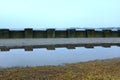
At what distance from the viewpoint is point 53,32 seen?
14352 millimetres

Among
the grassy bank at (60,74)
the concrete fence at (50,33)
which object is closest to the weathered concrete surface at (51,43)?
the concrete fence at (50,33)

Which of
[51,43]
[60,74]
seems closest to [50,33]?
[51,43]

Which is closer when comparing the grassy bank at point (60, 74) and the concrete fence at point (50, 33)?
the concrete fence at point (50, 33)

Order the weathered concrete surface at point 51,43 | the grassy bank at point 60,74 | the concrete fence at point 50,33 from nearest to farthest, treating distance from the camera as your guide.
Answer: the weathered concrete surface at point 51,43 < the concrete fence at point 50,33 < the grassy bank at point 60,74

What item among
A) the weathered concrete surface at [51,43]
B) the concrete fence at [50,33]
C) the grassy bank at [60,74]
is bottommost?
the grassy bank at [60,74]

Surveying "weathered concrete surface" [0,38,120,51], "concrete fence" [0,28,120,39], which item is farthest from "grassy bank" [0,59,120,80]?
"concrete fence" [0,28,120,39]

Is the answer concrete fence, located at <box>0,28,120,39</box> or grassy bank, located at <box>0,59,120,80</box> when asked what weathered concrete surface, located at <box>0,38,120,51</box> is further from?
grassy bank, located at <box>0,59,120,80</box>

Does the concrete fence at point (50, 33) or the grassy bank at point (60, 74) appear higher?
the concrete fence at point (50, 33)

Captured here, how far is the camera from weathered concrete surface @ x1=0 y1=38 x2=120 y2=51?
1373 cm

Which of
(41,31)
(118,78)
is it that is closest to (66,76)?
(118,78)

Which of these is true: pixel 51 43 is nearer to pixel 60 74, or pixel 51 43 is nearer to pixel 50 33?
pixel 50 33

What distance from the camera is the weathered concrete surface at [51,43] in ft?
45.0

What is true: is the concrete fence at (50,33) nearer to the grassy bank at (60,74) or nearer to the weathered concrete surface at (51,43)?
the weathered concrete surface at (51,43)

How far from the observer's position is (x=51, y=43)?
1415cm
